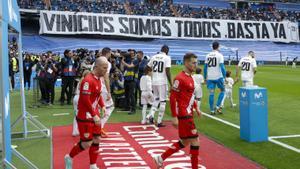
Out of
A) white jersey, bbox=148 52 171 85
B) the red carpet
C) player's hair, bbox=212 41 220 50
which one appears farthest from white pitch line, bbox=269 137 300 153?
player's hair, bbox=212 41 220 50

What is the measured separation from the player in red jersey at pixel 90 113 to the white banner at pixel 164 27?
3660cm

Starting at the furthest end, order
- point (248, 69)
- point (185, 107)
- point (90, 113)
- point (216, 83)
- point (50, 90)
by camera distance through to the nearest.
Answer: point (50, 90) → point (248, 69) → point (216, 83) → point (185, 107) → point (90, 113)

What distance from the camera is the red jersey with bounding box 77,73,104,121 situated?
661 centimetres

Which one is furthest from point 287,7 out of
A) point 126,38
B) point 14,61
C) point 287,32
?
point 14,61

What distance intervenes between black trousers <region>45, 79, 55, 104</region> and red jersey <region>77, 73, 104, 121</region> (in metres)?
9.33

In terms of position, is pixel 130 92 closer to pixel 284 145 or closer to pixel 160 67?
pixel 160 67

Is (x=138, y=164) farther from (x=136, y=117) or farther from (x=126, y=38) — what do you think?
(x=126, y=38)

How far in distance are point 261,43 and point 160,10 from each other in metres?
13.7

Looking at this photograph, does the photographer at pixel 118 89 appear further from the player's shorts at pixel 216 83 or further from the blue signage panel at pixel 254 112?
the blue signage panel at pixel 254 112

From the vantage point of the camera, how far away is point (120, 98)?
585 inches

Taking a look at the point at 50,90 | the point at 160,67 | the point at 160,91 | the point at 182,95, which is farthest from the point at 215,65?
the point at 50,90

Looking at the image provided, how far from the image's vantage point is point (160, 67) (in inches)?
430

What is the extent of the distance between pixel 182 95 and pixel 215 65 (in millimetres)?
6179

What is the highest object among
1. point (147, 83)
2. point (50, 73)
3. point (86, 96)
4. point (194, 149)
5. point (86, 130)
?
point (50, 73)
